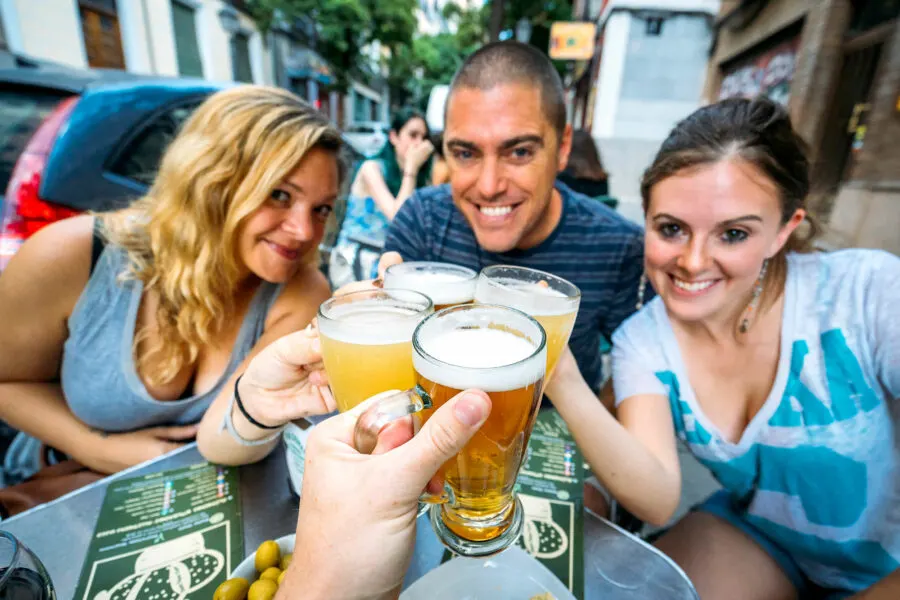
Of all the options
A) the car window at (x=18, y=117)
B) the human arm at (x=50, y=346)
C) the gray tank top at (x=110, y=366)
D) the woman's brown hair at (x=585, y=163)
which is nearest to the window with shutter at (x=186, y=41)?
the car window at (x=18, y=117)

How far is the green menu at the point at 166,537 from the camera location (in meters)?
0.95

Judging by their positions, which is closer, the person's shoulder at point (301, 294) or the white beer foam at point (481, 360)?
A: the white beer foam at point (481, 360)

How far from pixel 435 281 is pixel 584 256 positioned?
120cm

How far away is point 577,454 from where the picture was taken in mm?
1475

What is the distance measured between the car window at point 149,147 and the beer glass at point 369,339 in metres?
2.69

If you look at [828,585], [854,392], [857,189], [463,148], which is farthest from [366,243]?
[857,189]

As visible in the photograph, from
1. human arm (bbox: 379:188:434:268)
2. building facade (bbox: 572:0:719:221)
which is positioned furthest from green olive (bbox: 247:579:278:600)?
building facade (bbox: 572:0:719:221)

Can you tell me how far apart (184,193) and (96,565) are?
122 centimetres

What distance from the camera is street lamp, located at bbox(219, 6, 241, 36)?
14641mm

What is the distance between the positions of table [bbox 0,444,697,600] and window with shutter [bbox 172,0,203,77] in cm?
1619

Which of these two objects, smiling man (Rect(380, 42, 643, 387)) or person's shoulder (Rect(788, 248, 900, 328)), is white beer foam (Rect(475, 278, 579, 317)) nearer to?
smiling man (Rect(380, 42, 643, 387))

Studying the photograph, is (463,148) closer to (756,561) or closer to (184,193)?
(184,193)

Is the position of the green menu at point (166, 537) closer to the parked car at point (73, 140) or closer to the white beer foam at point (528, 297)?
the white beer foam at point (528, 297)

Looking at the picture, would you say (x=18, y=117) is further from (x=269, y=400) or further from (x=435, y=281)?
(x=435, y=281)
